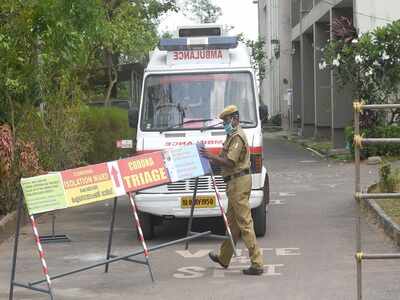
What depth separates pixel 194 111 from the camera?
12.3 meters

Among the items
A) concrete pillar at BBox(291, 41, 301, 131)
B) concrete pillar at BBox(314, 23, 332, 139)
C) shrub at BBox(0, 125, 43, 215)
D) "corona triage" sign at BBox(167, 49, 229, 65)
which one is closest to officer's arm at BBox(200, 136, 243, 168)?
"corona triage" sign at BBox(167, 49, 229, 65)

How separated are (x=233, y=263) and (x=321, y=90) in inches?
1058

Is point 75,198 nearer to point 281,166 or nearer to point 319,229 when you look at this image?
point 319,229

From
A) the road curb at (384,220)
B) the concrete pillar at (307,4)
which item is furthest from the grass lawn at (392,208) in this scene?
the concrete pillar at (307,4)

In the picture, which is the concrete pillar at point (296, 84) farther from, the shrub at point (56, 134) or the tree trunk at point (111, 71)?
the shrub at point (56, 134)

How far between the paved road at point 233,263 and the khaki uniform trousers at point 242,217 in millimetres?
233

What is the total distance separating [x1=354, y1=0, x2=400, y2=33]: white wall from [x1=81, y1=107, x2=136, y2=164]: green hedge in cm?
785

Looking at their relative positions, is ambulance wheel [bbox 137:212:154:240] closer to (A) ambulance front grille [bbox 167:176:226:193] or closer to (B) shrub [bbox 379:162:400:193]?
(A) ambulance front grille [bbox 167:176:226:193]

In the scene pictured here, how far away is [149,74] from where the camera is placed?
12.7 metres

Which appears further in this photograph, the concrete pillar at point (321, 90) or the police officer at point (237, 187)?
the concrete pillar at point (321, 90)

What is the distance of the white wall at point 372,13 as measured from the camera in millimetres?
25641

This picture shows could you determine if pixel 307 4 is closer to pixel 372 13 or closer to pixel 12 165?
pixel 372 13

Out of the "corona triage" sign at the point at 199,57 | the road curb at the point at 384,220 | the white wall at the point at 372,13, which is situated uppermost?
the white wall at the point at 372,13

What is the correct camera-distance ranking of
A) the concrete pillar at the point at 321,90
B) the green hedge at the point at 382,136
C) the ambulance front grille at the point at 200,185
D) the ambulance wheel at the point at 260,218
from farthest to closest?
the concrete pillar at the point at 321,90 < the green hedge at the point at 382,136 < the ambulance wheel at the point at 260,218 < the ambulance front grille at the point at 200,185
